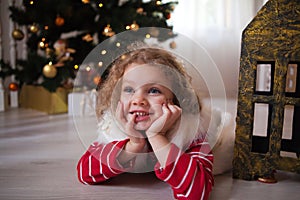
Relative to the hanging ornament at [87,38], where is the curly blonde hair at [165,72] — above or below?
below

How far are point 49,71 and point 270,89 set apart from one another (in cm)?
101

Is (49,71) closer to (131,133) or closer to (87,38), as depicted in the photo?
(87,38)

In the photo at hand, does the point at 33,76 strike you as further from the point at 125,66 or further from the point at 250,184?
the point at 250,184

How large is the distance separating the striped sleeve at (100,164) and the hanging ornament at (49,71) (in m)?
0.80

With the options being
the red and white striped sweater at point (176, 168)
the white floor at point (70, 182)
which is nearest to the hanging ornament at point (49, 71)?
the white floor at point (70, 182)

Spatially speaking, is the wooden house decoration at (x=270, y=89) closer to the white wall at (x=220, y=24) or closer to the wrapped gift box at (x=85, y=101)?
the wrapped gift box at (x=85, y=101)

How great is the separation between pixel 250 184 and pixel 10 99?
1553 mm

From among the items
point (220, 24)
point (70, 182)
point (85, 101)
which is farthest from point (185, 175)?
point (220, 24)

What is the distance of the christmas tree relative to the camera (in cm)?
141

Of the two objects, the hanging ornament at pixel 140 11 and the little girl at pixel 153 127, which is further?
the hanging ornament at pixel 140 11

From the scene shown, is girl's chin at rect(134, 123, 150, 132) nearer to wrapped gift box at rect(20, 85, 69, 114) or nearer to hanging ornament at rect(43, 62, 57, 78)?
hanging ornament at rect(43, 62, 57, 78)

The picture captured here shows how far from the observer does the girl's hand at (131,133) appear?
0.57 metres

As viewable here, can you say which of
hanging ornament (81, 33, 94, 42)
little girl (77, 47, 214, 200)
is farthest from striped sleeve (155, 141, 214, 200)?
hanging ornament (81, 33, 94, 42)

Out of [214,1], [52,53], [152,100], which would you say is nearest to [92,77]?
[52,53]
